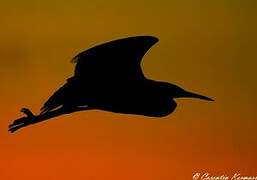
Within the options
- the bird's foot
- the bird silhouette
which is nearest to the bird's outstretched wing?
the bird silhouette

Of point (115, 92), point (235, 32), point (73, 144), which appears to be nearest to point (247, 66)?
point (235, 32)

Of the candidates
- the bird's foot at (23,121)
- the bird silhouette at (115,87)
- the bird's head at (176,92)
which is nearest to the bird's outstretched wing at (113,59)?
the bird silhouette at (115,87)

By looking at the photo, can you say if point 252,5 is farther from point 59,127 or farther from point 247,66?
point 59,127

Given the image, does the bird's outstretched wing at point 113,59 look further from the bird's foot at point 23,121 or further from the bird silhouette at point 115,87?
the bird's foot at point 23,121

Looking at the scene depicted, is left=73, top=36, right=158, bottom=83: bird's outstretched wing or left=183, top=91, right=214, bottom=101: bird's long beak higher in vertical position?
left=73, top=36, right=158, bottom=83: bird's outstretched wing

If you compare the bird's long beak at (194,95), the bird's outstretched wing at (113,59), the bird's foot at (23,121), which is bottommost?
the bird's foot at (23,121)

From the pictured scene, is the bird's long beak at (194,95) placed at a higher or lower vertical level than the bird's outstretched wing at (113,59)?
lower

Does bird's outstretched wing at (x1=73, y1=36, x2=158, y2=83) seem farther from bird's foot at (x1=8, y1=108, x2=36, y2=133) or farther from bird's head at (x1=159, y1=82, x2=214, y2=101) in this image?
bird's foot at (x1=8, y1=108, x2=36, y2=133)
